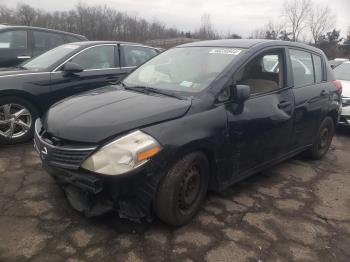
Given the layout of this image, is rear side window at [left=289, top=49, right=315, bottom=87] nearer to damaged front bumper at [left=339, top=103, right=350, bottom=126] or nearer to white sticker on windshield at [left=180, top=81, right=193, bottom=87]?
white sticker on windshield at [left=180, top=81, right=193, bottom=87]

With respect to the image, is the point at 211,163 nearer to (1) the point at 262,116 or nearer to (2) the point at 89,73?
(1) the point at 262,116

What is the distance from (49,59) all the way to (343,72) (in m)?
6.38

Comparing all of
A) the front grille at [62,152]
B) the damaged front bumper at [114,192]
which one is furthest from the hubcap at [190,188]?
the front grille at [62,152]

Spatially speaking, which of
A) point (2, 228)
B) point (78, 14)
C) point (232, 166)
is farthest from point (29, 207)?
point (78, 14)

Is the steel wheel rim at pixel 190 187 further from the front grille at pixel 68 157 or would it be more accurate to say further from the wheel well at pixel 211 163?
the front grille at pixel 68 157

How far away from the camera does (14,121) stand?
4910 mm

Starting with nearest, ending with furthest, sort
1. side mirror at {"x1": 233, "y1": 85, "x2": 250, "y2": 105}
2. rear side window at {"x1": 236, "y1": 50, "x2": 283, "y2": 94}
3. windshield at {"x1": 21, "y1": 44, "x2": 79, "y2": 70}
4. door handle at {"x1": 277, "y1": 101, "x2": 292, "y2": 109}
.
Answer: side mirror at {"x1": 233, "y1": 85, "x2": 250, "y2": 105} → rear side window at {"x1": 236, "y1": 50, "x2": 283, "y2": 94} → door handle at {"x1": 277, "y1": 101, "x2": 292, "y2": 109} → windshield at {"x1": 21, "y1": 44, "x2": 79, "y2": 70}

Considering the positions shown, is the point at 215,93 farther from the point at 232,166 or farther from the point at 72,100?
the point at 72,100

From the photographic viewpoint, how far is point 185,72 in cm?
371

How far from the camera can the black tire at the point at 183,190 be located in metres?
2.85

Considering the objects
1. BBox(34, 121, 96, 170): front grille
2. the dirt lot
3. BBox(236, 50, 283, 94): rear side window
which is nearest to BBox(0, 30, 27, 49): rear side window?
the dirt lot

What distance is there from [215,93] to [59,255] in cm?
188

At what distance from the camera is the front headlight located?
2.64 m

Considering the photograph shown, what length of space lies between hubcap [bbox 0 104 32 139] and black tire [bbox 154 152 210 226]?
9.68 feet
